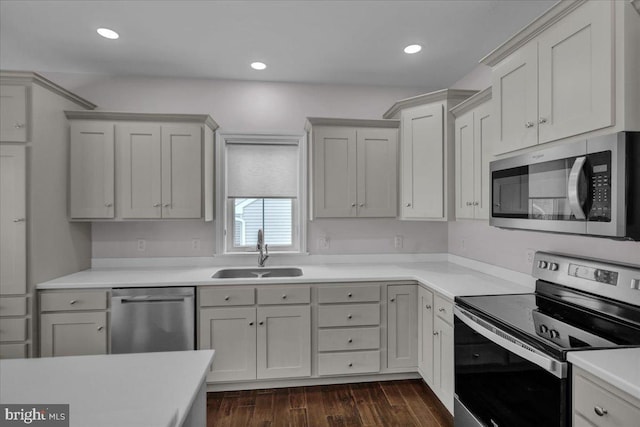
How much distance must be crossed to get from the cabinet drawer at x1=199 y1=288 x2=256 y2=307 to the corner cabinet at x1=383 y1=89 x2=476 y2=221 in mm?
1521

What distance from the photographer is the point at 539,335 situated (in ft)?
4.61

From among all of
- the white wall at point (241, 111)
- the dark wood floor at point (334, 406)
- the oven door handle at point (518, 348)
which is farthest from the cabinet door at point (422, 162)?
the dark wood floor at point (334, 406)

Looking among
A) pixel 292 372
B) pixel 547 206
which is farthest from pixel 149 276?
pixel 547 206

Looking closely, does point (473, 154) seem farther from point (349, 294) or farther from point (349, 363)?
point (349, 363)

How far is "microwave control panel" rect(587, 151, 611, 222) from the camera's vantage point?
4.18 feet

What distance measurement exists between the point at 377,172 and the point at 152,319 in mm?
2237

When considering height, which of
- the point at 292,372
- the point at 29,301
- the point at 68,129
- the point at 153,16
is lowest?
the point at 292,372

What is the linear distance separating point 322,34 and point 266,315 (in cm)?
218

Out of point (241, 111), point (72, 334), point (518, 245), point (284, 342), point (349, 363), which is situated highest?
point (241, 111)

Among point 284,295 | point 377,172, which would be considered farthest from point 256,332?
point 377,172

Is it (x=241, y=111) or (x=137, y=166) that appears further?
(x=241, y=111)

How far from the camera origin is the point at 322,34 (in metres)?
2.40

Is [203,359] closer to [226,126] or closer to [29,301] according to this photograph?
[29,301]

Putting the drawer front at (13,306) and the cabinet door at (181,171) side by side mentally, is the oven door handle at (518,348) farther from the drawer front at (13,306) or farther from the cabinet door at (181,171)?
the drawer front at (13,306)
